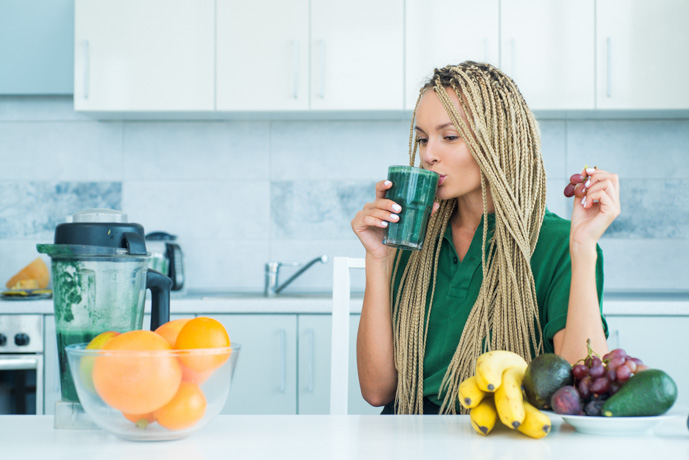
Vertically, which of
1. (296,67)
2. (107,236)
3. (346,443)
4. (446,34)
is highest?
(446,34)

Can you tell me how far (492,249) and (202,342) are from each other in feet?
2.38

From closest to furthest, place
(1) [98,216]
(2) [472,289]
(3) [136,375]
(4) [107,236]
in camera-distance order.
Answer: (3) [136,375] → (4) [107,236] → (2) [472,289] → (1) [98,216]

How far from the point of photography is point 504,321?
121 cm

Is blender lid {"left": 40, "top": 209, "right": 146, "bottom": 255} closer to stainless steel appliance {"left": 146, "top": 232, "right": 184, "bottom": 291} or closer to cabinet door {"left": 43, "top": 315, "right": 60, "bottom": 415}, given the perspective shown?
cabinet door {"left": 43, "top": 315, "right": 60, "bottom": 415}

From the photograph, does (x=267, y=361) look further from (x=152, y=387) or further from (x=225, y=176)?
(x=152, y=387)

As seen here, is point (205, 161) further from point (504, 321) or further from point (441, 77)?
point (504, 321)

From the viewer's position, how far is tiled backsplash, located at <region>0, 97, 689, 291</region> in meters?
2.90

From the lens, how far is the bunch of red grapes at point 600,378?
78cm

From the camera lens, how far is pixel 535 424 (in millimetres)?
771

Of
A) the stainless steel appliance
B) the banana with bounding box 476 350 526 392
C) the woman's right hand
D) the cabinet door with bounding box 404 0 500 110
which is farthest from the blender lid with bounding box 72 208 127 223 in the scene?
the banana with bounding box 476 350 526 392

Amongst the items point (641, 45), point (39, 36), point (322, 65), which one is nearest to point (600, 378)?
point (322, 65)

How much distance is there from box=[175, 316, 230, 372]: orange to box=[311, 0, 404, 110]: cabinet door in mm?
1941

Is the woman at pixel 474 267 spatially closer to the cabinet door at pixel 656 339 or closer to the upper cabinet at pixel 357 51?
the cabinet door at pixel 656 339

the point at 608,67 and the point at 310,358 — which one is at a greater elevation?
the point at 608,67
